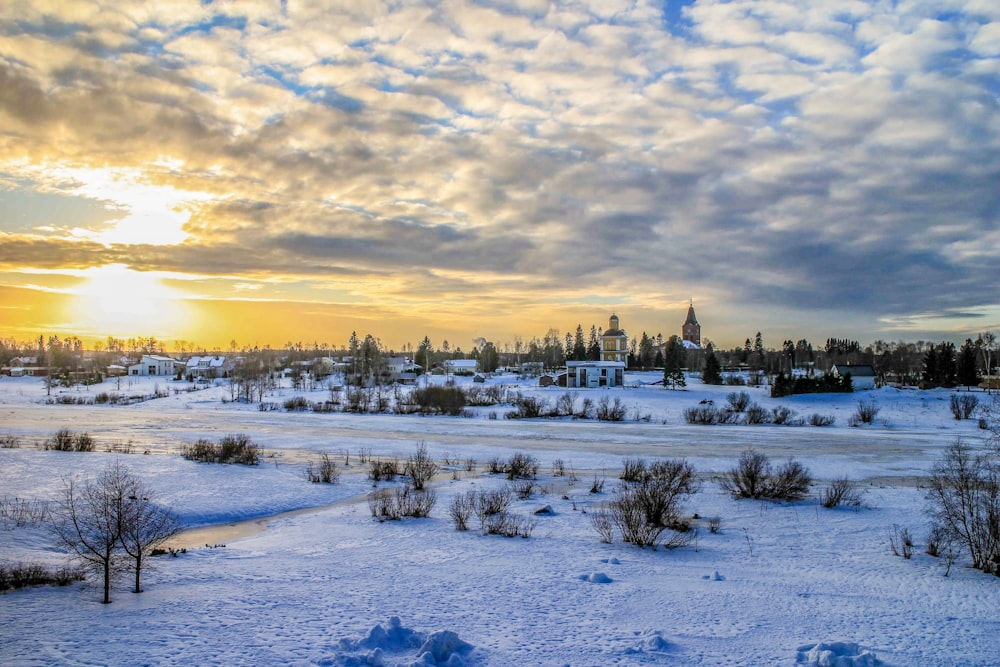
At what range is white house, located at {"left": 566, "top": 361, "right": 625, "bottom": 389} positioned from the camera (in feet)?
248

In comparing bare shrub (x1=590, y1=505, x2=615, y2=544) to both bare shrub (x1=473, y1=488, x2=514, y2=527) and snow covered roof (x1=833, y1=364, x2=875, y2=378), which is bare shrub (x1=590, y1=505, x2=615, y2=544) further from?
snow covered roof (x1=833, y1=364, x2=875, y2=378)

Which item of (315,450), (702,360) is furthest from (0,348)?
(315,450)

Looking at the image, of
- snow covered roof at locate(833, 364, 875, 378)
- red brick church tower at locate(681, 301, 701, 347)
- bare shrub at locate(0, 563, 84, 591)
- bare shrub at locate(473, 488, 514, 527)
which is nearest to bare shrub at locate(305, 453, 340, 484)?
bare shrub at locate(473, 488, 514, 527)

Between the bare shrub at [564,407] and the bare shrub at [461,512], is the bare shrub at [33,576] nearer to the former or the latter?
the bare shrub at [461,512]

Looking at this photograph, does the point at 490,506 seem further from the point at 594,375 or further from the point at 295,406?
the point at 594,375

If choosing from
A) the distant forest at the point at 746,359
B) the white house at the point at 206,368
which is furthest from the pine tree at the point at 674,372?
the white house at the point at 206,368

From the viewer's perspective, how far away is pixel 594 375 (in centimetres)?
7575

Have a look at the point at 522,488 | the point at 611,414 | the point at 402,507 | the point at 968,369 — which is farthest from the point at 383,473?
the point at 968,369

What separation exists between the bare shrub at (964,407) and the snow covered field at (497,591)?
33436 mm

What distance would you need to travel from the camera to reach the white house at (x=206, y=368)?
4694 inches

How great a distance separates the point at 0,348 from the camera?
557 feet

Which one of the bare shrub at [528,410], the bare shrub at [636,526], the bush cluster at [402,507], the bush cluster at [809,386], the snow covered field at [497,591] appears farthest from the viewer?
the bush cluster at [809,386]

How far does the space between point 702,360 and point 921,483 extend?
107 metres

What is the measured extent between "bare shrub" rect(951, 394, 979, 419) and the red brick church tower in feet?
287
